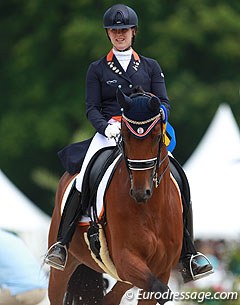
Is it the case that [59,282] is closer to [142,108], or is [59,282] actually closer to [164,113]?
[164,113]

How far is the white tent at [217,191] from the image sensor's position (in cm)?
1784

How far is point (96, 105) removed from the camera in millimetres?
10852

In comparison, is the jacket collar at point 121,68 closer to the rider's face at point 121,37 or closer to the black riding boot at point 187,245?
the rider's face at point 121,37

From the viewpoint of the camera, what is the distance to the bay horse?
Answer: 955 centimetres

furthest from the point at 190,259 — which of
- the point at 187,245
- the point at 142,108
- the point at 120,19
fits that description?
the point at 120,19

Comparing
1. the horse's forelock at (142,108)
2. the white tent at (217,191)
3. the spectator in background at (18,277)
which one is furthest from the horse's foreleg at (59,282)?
the white tent at (217,191)

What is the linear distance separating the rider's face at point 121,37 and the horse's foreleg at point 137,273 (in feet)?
6.50

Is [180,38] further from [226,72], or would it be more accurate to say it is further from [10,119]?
[10,119]

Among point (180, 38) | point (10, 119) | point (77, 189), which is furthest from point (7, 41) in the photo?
point (77, 189)

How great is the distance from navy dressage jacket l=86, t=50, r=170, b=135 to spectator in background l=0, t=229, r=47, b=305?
214 centimetres

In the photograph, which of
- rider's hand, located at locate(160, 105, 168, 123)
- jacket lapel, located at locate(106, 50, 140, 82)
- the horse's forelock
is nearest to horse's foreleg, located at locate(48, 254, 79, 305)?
jacket lapel, located at locate(106, 50, 140, 82)

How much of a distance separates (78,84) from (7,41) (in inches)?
129

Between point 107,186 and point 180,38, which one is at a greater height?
point 107,186

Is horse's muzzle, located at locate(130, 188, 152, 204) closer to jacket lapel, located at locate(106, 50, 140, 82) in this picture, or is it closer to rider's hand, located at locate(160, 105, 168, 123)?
rider's hand, located at locate(160, 105, 168, 123)
